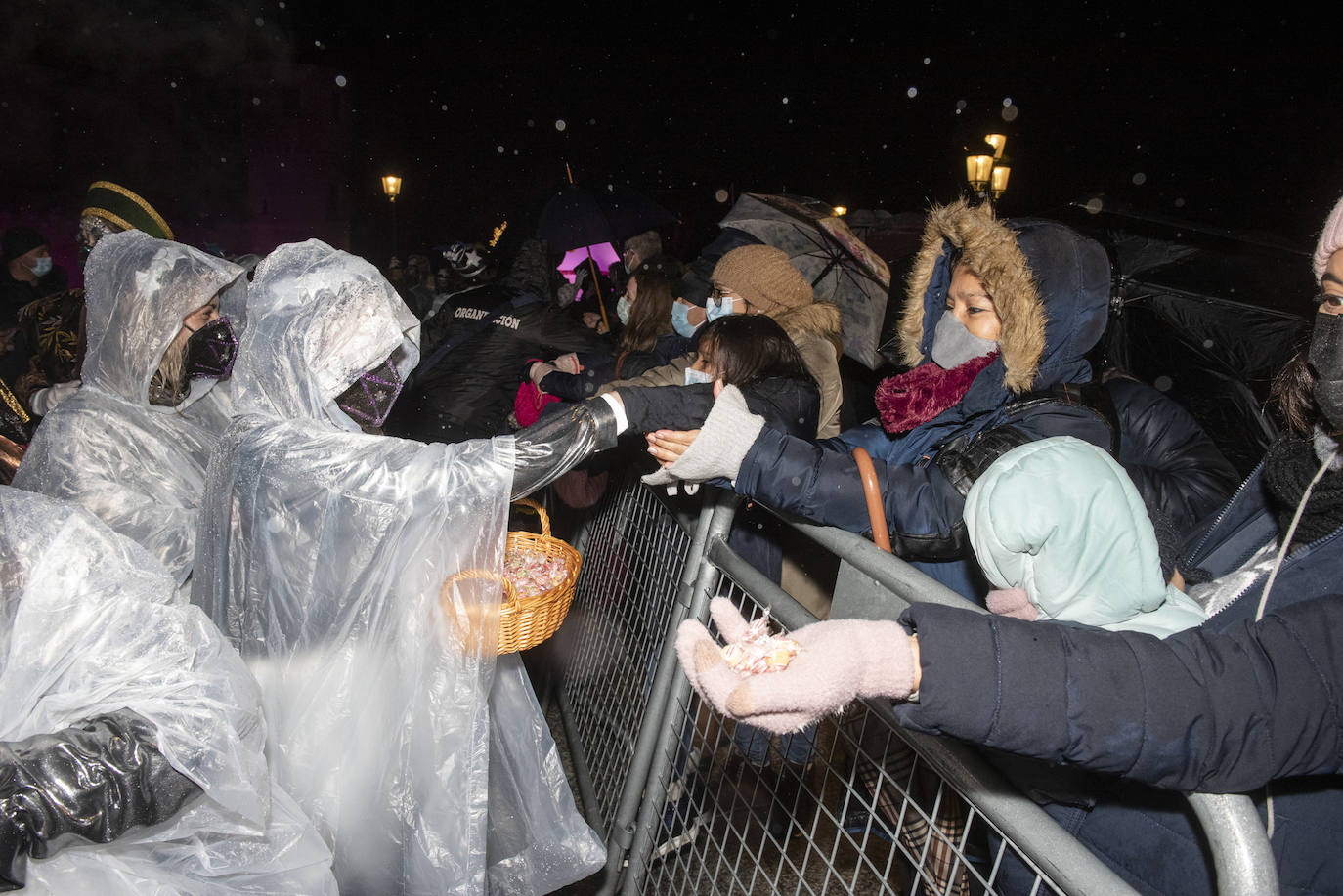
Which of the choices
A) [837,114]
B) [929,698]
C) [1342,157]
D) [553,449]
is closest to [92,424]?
[553,449]

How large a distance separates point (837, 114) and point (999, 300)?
23068 mm

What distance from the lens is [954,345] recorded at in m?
2.22

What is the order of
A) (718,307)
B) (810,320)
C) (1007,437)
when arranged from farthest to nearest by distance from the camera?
(718,307), (810,320), (1007,437)

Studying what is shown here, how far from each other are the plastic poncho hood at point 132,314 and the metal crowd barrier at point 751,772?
1915 mm

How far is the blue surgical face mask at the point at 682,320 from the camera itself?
414 centimetres

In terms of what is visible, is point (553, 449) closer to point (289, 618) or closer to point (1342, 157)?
point (289, 618)

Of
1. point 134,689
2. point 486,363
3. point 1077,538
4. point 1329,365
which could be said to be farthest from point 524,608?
point 486,363

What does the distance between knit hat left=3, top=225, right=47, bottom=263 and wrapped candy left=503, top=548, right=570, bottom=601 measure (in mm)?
6823

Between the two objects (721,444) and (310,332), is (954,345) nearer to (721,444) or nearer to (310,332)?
(721,444)

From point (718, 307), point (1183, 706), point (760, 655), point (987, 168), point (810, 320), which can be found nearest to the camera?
point (1183, 706)

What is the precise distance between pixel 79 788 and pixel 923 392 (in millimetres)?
2230

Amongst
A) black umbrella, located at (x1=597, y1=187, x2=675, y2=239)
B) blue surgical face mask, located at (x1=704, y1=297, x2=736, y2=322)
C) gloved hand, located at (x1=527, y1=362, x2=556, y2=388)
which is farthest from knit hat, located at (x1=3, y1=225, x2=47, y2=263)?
blue surgical face mask, located at (x1=704, y1=297, x2=736, y2=322)

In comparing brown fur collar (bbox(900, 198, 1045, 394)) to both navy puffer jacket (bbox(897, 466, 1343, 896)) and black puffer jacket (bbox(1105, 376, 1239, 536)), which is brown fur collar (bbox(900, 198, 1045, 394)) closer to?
black puffer jacket (bbox(1105, 376, 1239, 536))

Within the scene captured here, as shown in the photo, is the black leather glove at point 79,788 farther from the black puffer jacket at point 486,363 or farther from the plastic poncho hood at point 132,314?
the black puffer jacket at point 486,363
